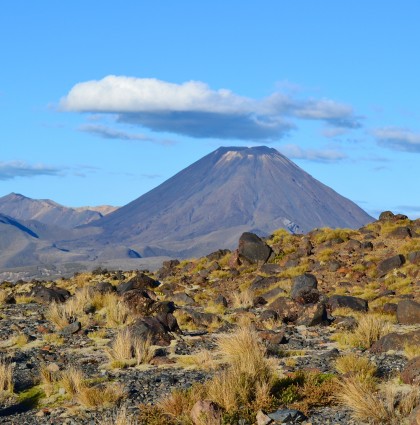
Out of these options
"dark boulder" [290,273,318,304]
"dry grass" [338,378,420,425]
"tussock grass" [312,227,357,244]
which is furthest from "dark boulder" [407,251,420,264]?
"dry grass" [338,378,420,425]

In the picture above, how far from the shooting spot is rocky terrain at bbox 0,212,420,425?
12898 mm

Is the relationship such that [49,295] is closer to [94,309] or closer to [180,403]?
[94,309]

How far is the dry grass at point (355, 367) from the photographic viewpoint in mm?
14352

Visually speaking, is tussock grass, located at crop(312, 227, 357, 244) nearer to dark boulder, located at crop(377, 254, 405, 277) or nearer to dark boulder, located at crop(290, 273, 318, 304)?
dark boulder, located at crop(377, 254, 405, 277)

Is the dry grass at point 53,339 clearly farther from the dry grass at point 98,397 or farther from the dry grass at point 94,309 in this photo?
the dry grass at point 98,397

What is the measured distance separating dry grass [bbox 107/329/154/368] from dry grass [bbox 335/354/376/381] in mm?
4365

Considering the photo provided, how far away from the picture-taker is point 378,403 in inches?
479

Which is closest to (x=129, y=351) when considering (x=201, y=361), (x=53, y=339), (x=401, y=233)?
(x=201, y=361)

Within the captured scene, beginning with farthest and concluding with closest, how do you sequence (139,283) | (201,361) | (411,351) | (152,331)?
(139,283) < (152,331) < (201,361) < (411,351)

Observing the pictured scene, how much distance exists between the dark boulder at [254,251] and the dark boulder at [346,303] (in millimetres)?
12605

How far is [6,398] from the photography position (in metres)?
15.1

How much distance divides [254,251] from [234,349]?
23.3 metres

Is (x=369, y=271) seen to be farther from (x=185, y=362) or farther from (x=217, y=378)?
(x=217, y=378)

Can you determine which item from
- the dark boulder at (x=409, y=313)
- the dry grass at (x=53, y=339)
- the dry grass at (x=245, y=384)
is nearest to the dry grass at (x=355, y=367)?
→ the dry grass at (x=245, y=384)
